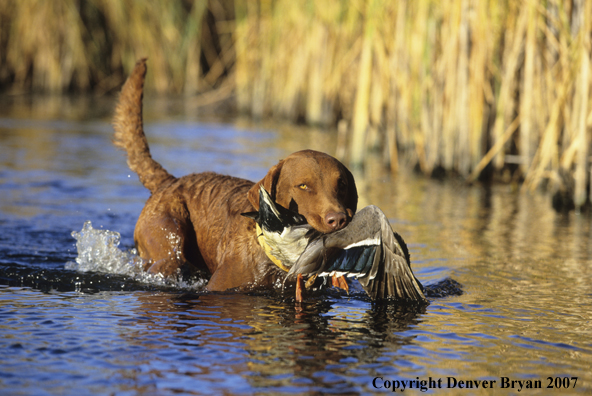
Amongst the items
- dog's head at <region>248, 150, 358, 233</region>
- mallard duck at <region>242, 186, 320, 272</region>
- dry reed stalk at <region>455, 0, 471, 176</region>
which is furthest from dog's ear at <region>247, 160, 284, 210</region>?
dry reed stalk at <region>455, 0, 471, 176</region>

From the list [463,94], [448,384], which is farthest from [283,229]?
[463,94]

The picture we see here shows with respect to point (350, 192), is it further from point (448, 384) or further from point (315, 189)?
point (448, 384)

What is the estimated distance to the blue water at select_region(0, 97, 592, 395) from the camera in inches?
122

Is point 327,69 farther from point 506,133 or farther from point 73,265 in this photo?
point 73,265

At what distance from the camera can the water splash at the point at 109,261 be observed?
4906 millimetres


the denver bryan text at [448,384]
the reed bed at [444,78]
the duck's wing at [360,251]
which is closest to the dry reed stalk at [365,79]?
the reed bed at [444,78]

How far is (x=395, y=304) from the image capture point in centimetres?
433

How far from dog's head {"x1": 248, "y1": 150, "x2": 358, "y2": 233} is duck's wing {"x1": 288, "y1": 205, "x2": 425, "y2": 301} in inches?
3.3

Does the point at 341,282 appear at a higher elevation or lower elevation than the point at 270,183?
lower

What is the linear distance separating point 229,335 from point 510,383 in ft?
4.42

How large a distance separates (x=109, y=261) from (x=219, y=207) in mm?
990

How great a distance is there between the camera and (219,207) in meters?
5.08

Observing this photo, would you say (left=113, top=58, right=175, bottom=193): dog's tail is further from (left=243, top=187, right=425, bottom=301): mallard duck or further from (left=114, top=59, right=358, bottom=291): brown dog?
(left=243, top=187, right=425, bottom=301): mallard duck

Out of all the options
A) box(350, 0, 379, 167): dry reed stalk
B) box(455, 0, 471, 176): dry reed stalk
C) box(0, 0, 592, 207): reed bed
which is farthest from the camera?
box(350, 0, 379, 167): dry reed stalk
